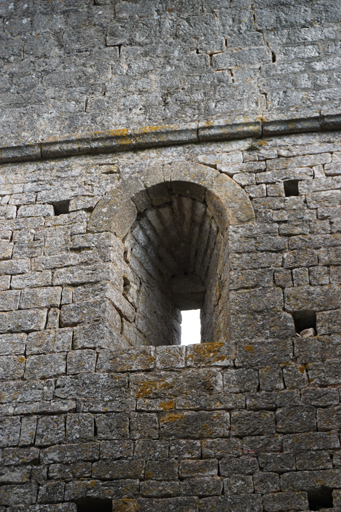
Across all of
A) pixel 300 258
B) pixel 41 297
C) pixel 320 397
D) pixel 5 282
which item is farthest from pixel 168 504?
pixel 5 282

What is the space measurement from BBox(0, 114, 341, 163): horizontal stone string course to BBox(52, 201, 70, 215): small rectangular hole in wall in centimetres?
58

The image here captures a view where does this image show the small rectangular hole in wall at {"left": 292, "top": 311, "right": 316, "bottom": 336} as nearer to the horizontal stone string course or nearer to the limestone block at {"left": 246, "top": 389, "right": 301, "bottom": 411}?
the limestone block at {"left": 246, "top": 389, "right": 301, "bottom": 411}

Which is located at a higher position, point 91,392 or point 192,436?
point 91,392

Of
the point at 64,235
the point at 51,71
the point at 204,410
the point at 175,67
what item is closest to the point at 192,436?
the point at 204,410

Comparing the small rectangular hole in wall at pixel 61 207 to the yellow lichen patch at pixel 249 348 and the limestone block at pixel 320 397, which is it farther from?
the limestone block at pixel 320 397

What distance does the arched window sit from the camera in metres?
5.04

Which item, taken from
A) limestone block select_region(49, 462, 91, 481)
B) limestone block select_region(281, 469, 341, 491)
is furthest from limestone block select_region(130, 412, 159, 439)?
limestone block select_region(281, 469, 341, 491)

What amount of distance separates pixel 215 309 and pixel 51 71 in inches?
126

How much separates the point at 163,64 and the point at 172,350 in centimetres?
322

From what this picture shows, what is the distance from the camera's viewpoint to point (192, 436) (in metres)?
4.04

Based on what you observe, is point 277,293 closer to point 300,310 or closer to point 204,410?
point 300,310

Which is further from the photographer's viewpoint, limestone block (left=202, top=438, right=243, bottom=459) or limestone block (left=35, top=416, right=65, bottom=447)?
limestone block (left=35, top=416, right=65, bottom=447)

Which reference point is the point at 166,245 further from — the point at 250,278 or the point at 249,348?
the point at 249,348

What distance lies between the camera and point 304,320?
4.51 metres
